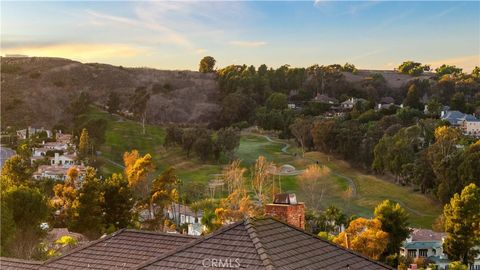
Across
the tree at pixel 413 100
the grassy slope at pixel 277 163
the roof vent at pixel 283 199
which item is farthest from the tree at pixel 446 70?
the roof vent at pixel 283 199

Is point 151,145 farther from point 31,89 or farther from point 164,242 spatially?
point 164,242

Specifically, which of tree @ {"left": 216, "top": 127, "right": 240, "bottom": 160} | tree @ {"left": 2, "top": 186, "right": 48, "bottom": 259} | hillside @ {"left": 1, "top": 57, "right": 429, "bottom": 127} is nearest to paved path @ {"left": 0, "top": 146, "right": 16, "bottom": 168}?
hillside @ {"left": 1, "top": 57, "right": 429, "bottom": 127}

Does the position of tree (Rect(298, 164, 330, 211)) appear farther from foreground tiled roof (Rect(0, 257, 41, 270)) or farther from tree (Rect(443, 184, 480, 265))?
foreground tiled roof (Rect(0, 257, 41, 270))

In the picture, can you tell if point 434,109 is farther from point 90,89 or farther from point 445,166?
point 90,89

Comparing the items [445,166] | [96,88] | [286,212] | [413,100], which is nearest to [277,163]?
[445,166]

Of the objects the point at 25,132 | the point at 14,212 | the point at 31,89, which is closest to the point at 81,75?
the point at 31,89
